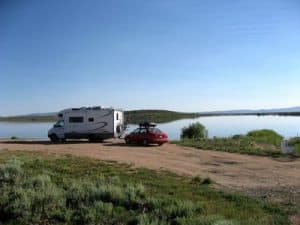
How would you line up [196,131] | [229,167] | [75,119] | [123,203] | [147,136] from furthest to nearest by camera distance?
[196,131], [75,119], [147,136], [229,167], [123,203]

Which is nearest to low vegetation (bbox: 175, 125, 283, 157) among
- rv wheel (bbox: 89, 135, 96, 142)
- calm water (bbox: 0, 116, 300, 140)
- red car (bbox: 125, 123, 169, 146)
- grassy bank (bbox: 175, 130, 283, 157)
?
grassy bank (bbox: 175, 130, 283, 157)

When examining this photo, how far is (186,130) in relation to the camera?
3762 centimetres

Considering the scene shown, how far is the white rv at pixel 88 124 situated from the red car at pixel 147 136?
8.50 feet

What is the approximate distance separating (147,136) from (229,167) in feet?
33.8

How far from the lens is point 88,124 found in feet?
99.5

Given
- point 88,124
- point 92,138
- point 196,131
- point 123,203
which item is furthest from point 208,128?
point 123,203

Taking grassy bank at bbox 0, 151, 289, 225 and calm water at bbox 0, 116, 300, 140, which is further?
calm water at bbox 0, 116, 300, 140

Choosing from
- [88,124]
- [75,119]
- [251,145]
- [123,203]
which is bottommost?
[123,203]

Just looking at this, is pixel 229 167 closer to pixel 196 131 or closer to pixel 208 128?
pixel 196 131

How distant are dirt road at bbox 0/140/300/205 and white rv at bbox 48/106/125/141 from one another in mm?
5751

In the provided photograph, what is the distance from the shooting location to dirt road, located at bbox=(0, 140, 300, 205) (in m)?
12.8

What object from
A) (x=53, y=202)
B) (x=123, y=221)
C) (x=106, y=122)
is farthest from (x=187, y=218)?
(x=106, y=122)

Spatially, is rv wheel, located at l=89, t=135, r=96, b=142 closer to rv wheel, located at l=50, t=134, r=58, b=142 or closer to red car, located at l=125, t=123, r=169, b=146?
rv wheel, located at l=50, t=134, r=58, b=142

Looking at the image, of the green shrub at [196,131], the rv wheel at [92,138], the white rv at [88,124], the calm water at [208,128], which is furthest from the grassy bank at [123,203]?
the calm water at [208,128]
